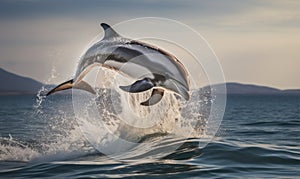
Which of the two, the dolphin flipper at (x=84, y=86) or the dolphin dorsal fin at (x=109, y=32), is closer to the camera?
the dolphin dorsal fin at (x=109, y=32)

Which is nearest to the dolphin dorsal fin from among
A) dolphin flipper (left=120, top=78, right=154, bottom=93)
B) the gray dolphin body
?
the gray dolphin body

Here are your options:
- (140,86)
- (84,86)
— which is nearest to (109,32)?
(84,86)

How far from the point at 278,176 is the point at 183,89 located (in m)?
2.85

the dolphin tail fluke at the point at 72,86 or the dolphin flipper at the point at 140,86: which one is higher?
the dolphin tail fluke at the point at 72,86

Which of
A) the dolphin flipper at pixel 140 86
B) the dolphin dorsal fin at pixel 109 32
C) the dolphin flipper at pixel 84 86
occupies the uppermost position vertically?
the dolphin dorsal fin at pixel 109 32

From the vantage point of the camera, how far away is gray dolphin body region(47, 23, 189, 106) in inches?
454

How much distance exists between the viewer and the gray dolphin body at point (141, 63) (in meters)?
11.5

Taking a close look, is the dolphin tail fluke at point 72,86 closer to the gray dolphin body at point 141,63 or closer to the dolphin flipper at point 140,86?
the gray dolphin body at point 141,63

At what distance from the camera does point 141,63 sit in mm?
12062

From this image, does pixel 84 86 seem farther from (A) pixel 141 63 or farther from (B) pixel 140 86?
(B) pixel 140 86

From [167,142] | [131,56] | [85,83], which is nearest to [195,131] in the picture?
[167,142]

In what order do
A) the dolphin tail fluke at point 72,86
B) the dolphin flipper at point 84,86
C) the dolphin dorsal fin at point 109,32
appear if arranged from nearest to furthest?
the dolphin dorsal fin at point 109,32 → the dolphin tail fluke at point 72,86 → the dolphin flipper at point 84,86

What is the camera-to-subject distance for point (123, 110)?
16.6m

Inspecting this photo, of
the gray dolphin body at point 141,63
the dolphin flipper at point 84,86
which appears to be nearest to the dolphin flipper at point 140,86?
the gray dolphin body at point 141,63
